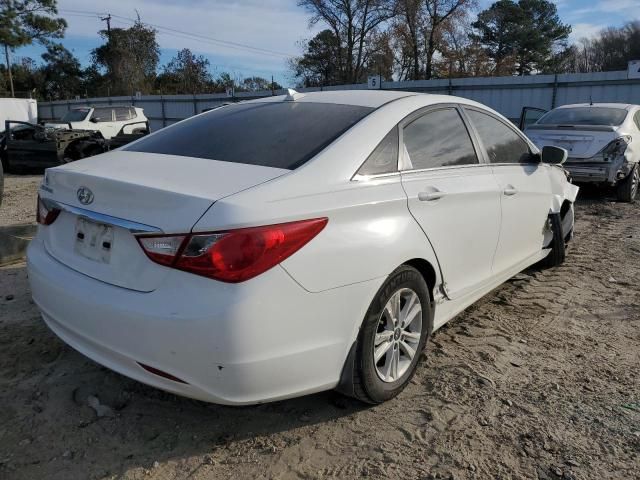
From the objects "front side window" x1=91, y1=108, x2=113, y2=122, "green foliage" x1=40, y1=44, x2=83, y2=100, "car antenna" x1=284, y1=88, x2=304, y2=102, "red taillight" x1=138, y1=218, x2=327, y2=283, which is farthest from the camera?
"green foliage" x1=40, y1=44, x2=83, y2=100

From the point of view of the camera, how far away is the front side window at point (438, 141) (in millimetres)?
2975

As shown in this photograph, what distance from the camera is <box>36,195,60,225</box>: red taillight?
106 inches

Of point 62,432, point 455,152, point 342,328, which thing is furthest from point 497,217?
point 62,432

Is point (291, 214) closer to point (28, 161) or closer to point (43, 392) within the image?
point (43, 392)

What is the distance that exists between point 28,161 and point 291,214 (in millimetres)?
12547

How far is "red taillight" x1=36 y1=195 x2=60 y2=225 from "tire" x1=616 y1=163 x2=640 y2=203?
8.80 metres

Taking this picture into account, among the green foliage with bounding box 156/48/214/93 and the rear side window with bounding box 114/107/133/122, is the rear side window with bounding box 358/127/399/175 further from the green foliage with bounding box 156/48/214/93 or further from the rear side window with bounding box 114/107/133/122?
A: the green foliage with bounding box 156/48/214/93

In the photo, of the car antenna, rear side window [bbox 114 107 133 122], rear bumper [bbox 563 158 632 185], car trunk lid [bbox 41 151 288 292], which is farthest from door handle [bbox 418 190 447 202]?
rear side window [bbox 114 107 133 122]

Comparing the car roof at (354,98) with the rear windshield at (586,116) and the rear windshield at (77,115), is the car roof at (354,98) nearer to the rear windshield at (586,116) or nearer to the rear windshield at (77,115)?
the rear windshield at (586,116)

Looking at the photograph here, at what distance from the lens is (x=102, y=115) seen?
59.5 ft

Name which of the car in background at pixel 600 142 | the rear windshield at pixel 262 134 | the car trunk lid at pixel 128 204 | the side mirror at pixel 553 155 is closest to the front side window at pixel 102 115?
the car in background at pixel 600 142

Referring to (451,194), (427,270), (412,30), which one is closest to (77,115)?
(451,194)

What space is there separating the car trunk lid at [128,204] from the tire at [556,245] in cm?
312

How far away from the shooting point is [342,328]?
92.7 inches
